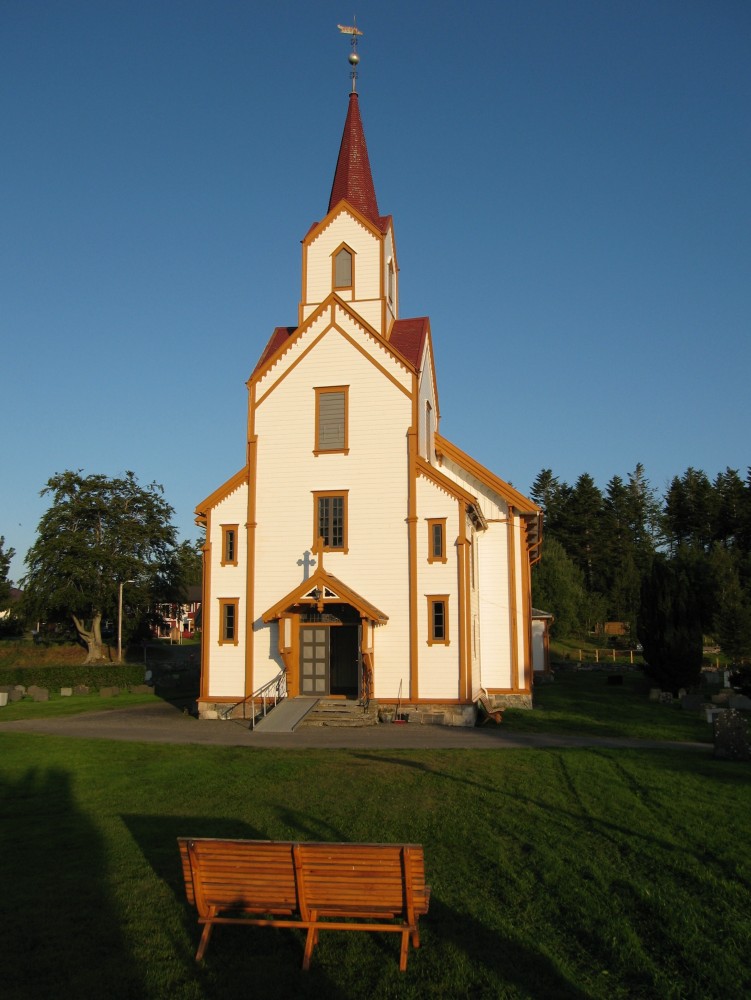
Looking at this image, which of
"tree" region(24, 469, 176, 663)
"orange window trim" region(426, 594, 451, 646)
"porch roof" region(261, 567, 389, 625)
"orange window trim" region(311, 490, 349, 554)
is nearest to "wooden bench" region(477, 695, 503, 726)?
"orange window trim" region(426, 594, 451, 646)

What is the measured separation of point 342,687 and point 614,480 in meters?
82.4

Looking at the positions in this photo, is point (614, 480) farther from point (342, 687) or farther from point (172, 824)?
point (172, 824)

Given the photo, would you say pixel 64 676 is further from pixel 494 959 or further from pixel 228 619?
pixel 494 959

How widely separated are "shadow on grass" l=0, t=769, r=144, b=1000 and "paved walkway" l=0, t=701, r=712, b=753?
27.8 ft

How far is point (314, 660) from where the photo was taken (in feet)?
89.7

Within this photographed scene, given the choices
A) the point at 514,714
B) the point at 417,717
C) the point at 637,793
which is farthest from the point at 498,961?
the point at 514,714

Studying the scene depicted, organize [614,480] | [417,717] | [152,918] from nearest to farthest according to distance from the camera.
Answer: [152,918] → [417,717] → [614,480]

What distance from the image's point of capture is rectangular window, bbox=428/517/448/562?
26.7 metres

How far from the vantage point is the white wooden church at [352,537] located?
26359 millimetres

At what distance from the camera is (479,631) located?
1190 inches

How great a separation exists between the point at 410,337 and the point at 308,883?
25765mm

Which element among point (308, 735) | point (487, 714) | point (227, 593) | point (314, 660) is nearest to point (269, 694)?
point (314, 660)

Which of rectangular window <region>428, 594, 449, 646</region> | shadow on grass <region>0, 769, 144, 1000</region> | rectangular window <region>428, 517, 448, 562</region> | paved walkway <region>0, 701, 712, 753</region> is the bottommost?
paved walkway <region>0, 701, 712, 753</region>

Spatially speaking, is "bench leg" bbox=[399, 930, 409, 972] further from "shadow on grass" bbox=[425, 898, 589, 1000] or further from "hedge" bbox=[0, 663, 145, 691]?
"hedge" bbox=[0, 663, 145, 691]
